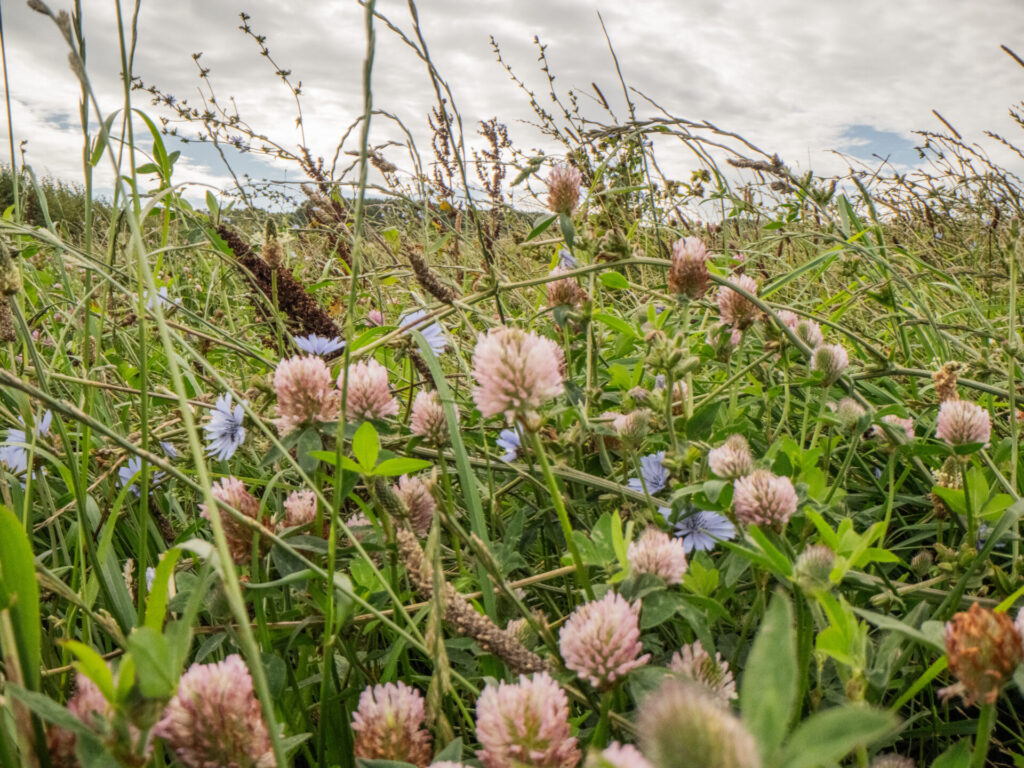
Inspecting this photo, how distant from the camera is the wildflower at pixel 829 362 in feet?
3.07

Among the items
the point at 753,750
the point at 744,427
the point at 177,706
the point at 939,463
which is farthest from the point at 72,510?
the point at 939,463

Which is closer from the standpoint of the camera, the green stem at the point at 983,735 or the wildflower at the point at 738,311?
the green stem at the point at 983,735

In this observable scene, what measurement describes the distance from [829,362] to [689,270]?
0.73 feet

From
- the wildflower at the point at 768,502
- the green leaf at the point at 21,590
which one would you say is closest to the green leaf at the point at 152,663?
the green leaf at the point at 21,590

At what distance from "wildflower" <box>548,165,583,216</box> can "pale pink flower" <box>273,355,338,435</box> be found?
1.69ft

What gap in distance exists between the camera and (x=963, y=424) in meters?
0.84

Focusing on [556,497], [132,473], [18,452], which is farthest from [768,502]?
[18,452]

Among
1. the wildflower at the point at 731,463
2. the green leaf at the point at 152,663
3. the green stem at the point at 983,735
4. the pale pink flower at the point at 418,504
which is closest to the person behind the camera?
the green leaf at the point at 152,663

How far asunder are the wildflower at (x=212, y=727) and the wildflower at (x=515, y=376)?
0.27 metres

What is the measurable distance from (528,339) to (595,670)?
0.88 ft

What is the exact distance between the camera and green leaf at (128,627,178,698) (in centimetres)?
35

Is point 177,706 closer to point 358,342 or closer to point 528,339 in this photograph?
point 528,339

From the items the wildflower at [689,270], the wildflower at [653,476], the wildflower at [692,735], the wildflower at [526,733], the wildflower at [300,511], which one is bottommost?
the wildflower at [526,733]

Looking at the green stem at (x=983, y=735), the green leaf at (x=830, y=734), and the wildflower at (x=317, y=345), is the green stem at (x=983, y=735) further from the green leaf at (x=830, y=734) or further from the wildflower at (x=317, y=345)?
the wildflower at (x=317, y=345)
